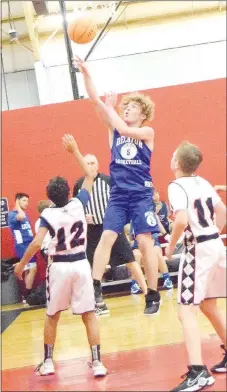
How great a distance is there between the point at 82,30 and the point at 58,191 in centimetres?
46

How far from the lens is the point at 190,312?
1373 mm

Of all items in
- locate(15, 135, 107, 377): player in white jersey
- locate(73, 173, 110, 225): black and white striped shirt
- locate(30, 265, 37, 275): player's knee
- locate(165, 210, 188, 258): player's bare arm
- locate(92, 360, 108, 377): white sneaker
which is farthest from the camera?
locate(30, 265, 37, 275): player's knee

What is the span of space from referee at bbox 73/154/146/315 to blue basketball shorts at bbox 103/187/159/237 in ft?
0.23

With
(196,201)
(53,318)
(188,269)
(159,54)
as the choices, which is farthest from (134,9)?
(53,318)

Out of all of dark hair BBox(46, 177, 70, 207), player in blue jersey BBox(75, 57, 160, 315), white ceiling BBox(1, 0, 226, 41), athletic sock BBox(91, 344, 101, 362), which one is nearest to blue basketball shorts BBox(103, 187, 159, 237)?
player in blue jersey BBox(75, 57, 160, 315)

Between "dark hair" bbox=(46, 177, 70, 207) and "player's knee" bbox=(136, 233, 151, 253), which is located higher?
"dark hair" bbox=(46, 177, 70, 207)

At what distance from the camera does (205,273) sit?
135cm

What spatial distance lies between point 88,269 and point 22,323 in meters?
0.58

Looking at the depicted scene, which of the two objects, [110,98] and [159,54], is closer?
[110,98]

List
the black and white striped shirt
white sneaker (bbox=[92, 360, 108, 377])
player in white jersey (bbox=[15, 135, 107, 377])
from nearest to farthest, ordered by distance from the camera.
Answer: white sneaker (bbox=[92, 360, 108, 377]) < player in white jersey (bbox=[15, 135, 107, 377]) < the black and white striped shirt

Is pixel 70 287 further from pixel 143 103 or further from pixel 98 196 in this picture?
pixel 143 103

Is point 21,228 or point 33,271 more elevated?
point 21,228

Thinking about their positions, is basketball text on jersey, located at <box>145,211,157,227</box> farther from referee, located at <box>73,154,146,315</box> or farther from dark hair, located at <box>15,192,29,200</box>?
dark hair, located at <box>15,192,29,200</box>

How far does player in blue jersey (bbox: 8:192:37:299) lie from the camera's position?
1.71 meters
